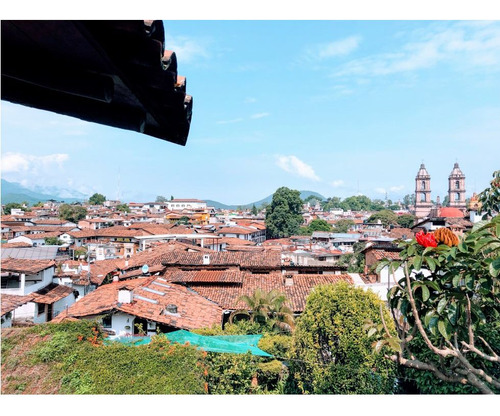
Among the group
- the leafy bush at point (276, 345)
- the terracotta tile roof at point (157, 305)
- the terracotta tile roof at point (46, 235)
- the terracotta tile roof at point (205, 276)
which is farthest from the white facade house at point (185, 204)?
the leafy bush at point (276, 345)

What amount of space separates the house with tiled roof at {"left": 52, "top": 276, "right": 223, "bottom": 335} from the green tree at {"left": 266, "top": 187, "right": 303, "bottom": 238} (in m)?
41.8

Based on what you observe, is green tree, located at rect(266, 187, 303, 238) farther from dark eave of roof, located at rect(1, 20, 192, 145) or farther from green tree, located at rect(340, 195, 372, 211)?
green tree, located at rect(340, 195, 372, 211)

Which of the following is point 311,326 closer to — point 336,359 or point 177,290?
point 336,359

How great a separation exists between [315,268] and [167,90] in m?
18.8

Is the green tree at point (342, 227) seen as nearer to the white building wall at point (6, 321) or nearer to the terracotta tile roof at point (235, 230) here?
the terracotta tile roof at point (235, 230)

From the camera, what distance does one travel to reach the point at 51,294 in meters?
16.6

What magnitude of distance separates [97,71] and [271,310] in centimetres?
1191

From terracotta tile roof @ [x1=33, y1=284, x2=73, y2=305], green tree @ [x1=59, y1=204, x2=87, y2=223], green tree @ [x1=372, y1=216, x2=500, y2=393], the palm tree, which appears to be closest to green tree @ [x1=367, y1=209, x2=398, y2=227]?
green tree @ [x1=59, y1=204, x2=87, y2=223]

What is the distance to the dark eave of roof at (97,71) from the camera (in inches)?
56.4

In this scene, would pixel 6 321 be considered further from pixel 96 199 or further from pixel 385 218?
pixel 96 199

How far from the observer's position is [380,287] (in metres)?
16.2

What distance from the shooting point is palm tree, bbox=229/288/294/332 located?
488 inches

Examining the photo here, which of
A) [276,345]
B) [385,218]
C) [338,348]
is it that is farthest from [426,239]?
[385,218]

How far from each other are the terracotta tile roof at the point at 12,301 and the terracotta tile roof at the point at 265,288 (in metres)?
6.12
